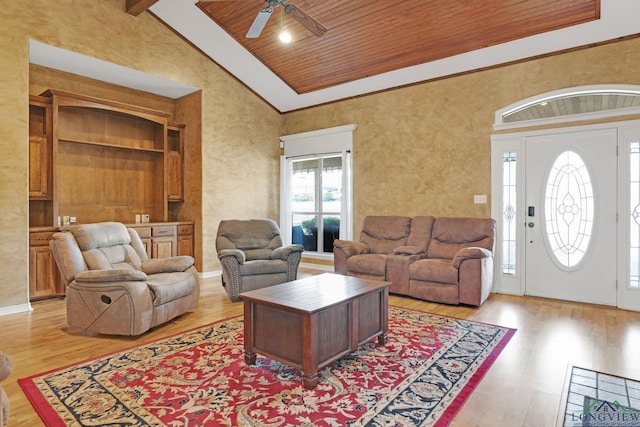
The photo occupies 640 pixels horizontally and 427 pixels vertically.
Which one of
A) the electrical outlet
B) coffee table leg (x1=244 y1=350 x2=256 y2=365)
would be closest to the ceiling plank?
coffee table leg (x1=244 y1=350 x2=256 y2=365)

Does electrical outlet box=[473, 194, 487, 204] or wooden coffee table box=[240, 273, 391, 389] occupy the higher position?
electrical outlet box=[473, 194, 487, 204]

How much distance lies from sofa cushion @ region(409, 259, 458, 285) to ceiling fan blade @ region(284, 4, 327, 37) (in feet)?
9.91

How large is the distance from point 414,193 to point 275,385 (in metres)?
4.04

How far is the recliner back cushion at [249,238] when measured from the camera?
16.6 ft

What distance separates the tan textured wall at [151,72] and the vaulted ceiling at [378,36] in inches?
12.8

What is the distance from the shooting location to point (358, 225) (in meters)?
6.47

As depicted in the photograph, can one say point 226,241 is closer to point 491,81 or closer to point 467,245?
point 467,245

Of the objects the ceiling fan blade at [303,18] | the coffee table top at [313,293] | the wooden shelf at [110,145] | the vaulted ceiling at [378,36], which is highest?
the vaulted ceiling at [378,36]

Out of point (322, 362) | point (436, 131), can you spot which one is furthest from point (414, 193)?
point (322, 362)

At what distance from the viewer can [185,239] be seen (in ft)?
20.3

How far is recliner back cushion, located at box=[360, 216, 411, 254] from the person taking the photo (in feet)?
18.2

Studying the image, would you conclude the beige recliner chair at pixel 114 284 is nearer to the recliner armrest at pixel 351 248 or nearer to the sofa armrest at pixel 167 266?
the sofa armrest at pixel 167 266

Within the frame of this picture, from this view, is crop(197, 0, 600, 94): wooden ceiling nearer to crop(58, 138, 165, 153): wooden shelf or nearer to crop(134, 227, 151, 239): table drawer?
crop(58, 138, 165, 153): wooden shelf

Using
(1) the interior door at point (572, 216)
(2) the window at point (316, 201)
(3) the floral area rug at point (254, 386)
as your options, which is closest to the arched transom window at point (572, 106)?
(1) the interior door at point (572, 216)
